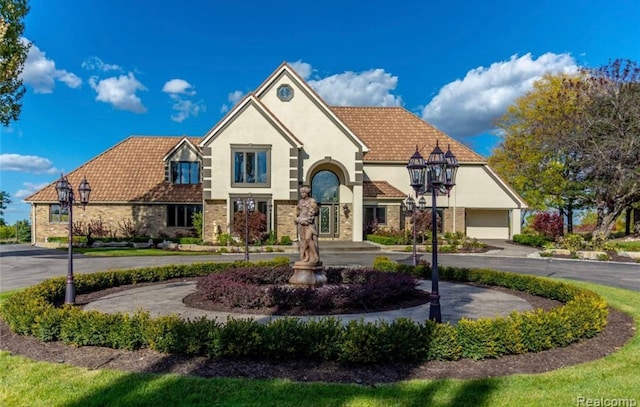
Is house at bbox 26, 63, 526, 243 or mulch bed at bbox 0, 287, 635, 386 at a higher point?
house at bbox 26, 63, 526, 243

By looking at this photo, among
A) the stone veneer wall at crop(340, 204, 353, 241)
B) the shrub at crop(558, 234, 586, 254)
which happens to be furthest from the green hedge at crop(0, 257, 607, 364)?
the stone veneer wall at crop(340, 204, 353, 241)

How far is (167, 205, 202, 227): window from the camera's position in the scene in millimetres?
31016

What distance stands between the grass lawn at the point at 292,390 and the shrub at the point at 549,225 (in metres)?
26.7

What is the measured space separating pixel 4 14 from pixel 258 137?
47.1 ft

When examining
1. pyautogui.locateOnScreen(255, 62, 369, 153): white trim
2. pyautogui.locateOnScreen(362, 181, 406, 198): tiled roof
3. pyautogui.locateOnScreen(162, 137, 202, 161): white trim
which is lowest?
pyautogui.locateOnScreen(362, 181, 406, 198): tiled roof

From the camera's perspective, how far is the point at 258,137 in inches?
1099

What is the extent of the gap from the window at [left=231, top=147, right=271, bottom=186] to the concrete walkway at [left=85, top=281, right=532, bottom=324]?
15.2 metres

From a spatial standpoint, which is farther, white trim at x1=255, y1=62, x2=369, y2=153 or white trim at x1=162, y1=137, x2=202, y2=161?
white trim at x1=162, y1=137, x2=202, y2=161

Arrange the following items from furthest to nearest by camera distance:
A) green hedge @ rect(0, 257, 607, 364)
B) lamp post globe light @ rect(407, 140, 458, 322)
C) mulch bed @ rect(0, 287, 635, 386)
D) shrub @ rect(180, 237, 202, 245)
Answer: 1. shrub @ rect(180, 237, 202, 245)
2. lamp post globe light @ rect(407, 140, 458, 322)
3. green hedge @ rect(0, 257, 607, 364)
4. mulch bed @ rect(0, 287, 635, 386)

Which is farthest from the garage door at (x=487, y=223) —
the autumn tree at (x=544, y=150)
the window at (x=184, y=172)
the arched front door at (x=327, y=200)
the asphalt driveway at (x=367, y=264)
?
the window at (x=184, y=172)

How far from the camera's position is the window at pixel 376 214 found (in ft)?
104

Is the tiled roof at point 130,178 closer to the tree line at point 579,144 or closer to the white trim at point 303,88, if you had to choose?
the white trim at point 303,88

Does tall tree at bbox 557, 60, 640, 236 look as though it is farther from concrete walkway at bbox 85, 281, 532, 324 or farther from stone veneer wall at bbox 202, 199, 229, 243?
stone veneer wall at bbox 202, 199, 229, 243

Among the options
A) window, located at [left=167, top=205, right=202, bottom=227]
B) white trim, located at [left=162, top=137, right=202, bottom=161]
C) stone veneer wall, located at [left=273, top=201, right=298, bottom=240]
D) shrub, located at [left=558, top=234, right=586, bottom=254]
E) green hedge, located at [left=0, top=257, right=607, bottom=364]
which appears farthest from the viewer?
white trim, located at [left=162, top=137, right=202, bottom=161]
